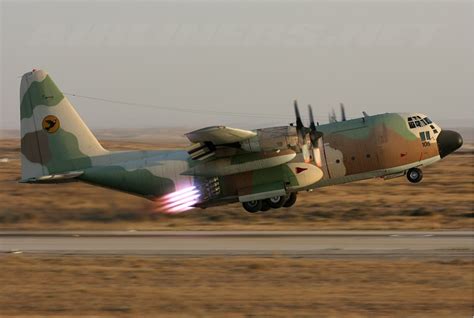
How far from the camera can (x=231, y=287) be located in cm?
2181

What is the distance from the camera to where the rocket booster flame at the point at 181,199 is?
33.8 meters

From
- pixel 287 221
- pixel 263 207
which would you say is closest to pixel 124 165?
pixel 263 207

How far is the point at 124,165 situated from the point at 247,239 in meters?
6.49

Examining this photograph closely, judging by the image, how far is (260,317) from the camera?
17703 millimetres

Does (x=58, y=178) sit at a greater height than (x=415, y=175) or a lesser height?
greater

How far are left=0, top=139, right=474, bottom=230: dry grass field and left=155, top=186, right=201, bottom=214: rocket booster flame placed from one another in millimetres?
1668

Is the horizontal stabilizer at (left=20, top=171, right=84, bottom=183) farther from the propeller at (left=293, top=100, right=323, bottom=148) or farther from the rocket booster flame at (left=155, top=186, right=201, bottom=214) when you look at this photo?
the propeller at (left=293, top=100, right=323, bottom=148)

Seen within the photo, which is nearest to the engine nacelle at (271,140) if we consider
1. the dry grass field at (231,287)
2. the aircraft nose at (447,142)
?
the aircraft nose at (447,142)

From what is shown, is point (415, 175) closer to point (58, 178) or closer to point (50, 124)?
point (58, 178)

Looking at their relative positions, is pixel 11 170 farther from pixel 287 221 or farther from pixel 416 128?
pixel 416 128

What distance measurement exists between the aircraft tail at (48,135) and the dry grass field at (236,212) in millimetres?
2883

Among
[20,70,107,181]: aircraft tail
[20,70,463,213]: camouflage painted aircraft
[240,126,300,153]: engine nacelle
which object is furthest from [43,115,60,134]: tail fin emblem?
[240,126,300,153]: engine nacelle

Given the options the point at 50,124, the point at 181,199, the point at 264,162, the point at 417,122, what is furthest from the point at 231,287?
the point at 50,124

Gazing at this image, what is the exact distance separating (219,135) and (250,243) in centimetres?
443
